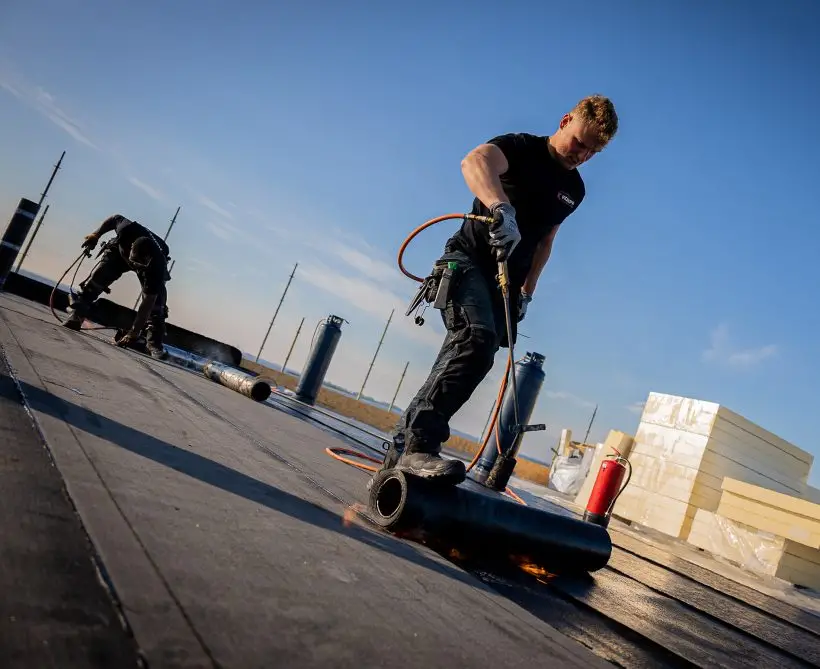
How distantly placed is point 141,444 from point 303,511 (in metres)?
0.53

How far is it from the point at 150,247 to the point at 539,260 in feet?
16.2

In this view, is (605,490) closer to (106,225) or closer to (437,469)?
(437,469)

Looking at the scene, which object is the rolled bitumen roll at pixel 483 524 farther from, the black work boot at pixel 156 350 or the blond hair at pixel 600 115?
the black work boot at pixel 156 350

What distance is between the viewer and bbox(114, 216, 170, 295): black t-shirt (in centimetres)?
626

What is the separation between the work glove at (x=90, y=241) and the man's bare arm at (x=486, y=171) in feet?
17.9

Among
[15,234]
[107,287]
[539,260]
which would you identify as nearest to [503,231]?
[539,260]

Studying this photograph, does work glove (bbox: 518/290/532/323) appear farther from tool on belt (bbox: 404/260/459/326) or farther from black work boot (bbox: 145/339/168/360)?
black work boot (bbox: 145/339/168/360)

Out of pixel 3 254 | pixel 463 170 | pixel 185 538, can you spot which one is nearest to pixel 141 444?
pixel 185 538

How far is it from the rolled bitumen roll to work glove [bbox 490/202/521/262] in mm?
1130

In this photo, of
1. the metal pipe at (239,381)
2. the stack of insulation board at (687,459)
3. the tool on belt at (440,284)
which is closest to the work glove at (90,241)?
the metal pipe at (239,381)

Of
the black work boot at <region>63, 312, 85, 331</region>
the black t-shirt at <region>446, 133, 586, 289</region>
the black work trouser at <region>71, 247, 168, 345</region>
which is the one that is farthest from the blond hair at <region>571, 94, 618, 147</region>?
the black work boot at <region>63, 312, 85, 331</region>

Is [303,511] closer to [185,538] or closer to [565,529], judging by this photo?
[185,538]

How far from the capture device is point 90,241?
248 inches

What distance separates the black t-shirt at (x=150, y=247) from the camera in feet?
20.5
